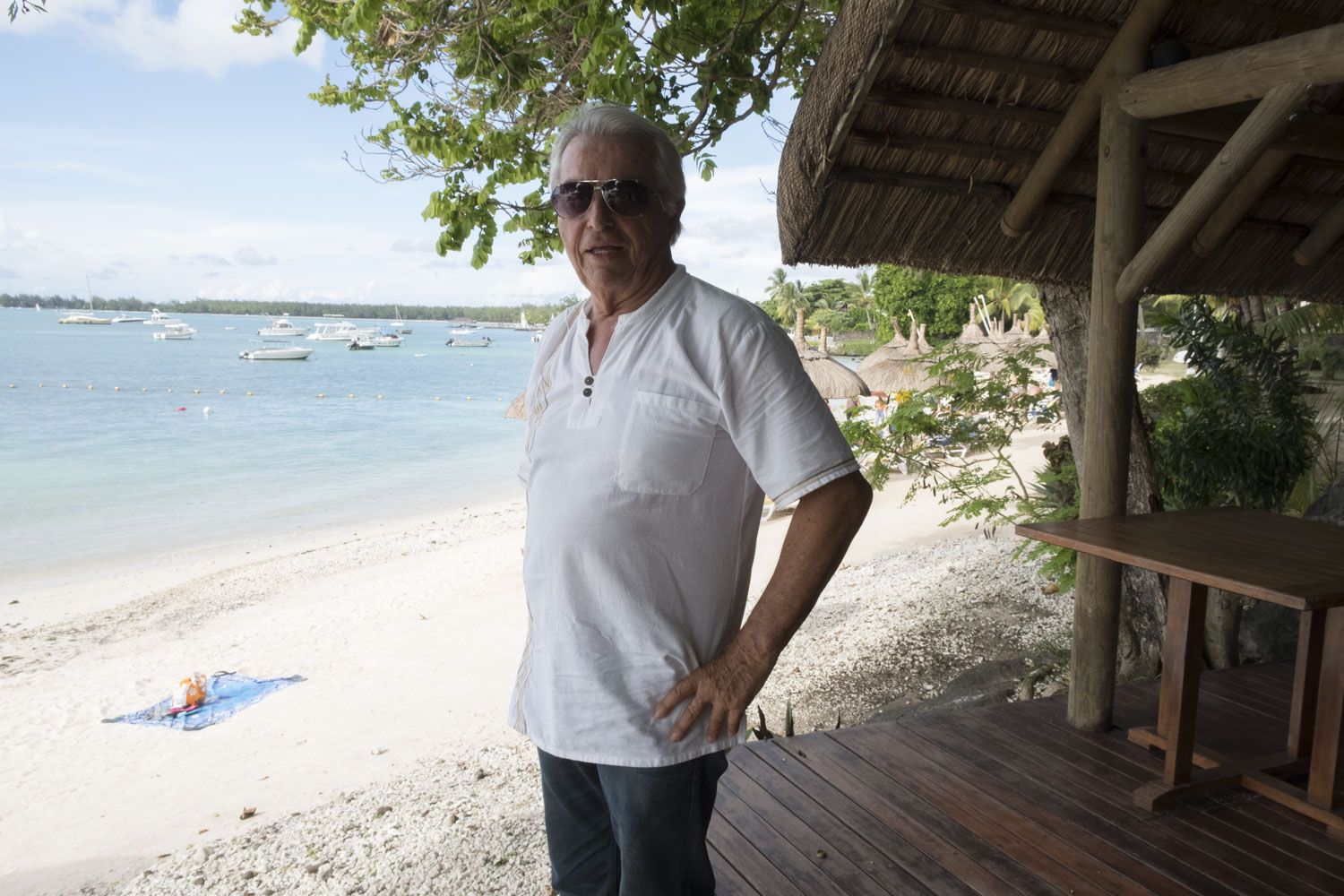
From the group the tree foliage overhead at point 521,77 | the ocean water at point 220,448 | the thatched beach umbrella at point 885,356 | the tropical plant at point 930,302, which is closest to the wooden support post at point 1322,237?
the tree foliage overhead at point 521,77

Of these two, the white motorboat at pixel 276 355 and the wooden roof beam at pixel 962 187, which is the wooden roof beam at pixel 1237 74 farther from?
the white motorboat at pixel 276 355

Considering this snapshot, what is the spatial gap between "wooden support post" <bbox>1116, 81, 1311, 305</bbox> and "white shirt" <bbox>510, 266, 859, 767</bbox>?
1.84m

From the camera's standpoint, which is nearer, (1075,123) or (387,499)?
(1075,123)

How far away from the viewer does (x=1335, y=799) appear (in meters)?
2.44

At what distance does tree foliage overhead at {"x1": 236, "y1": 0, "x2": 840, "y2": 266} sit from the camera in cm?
416

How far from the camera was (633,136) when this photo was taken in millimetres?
1455

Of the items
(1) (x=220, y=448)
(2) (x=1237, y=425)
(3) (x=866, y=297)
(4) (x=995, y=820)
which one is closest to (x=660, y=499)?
(4) (x=995, y=820)

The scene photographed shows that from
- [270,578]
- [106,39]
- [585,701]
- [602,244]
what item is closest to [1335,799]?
[585,701]

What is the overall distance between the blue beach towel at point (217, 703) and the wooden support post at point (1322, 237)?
7.69 m

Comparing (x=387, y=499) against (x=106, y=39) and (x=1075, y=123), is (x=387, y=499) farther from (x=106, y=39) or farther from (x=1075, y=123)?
(x=106, y=39)

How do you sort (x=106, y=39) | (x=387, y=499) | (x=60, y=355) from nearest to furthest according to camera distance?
1. (x=387, y=499)
2. (x=106, y=39)
3. (x=60, y=355)

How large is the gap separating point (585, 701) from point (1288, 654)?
3.86 metres

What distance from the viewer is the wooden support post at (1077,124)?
2.81m

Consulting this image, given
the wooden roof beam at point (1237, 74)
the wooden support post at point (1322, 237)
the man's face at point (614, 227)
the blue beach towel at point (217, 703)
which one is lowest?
the blue beach towel at point (217, 703)
